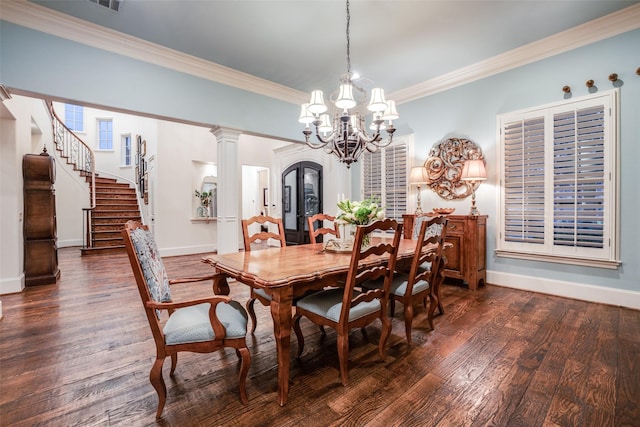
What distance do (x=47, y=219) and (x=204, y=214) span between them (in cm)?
341

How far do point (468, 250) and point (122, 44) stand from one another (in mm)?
4859

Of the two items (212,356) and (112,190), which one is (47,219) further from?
(112,190)

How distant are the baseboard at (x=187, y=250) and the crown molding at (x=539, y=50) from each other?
18.6ft

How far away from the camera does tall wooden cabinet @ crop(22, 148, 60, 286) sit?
12.6ft

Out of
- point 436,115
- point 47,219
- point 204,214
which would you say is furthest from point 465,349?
point 204,214

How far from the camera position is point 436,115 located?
14.7 ft

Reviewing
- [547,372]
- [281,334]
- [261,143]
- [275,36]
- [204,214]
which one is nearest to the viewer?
[281,334]

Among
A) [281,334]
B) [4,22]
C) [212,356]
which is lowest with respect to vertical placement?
[212,356]

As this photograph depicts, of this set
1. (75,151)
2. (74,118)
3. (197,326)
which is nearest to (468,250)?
(197,326)

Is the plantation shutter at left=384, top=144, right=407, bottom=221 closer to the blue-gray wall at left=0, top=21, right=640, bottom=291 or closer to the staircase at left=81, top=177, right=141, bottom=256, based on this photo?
the blue-gray wall at left=0, top=21, right=640, bottom=291

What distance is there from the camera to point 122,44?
3229mm

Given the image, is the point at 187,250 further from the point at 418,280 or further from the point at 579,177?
the point at 579,177

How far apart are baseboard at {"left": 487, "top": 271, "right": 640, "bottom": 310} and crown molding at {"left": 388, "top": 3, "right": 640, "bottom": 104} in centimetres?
277

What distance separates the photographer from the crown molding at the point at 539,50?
3.00 m
